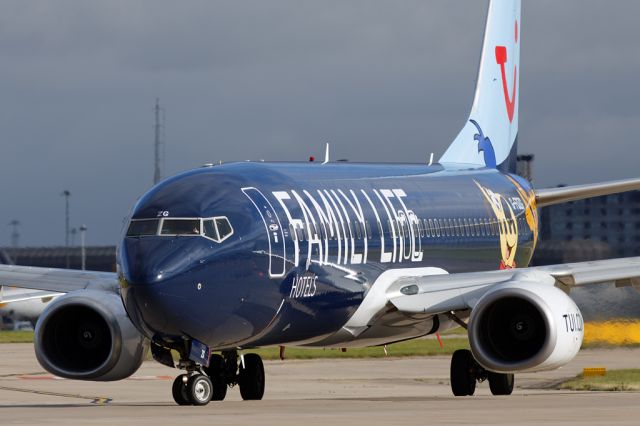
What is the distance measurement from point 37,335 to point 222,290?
4586 millimetres

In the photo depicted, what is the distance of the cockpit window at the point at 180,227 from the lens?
24344mm

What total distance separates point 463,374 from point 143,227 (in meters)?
9.30

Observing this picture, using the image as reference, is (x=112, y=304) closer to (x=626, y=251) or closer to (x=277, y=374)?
(x=277, y=374)

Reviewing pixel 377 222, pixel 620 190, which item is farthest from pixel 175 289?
pixel 620 190

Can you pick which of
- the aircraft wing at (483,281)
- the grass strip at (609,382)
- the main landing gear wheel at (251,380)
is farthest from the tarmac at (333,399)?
the aircraft wing at (483,281)

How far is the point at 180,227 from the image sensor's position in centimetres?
2445

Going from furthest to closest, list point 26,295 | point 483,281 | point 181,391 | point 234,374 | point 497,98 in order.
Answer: point 26,295, point 497,98, point 234,374, point 483,281, point 181,391

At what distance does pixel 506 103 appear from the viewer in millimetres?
43656

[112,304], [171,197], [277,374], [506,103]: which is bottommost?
[277,374]

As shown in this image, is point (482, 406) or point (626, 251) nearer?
point (482, 406)

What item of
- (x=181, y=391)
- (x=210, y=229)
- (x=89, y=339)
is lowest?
(x=181, y=391)

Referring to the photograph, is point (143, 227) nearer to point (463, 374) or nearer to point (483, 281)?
point (483, 281)

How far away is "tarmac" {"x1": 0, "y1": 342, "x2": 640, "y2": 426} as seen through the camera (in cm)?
2119

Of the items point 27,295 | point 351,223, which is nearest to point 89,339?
point 351,223
